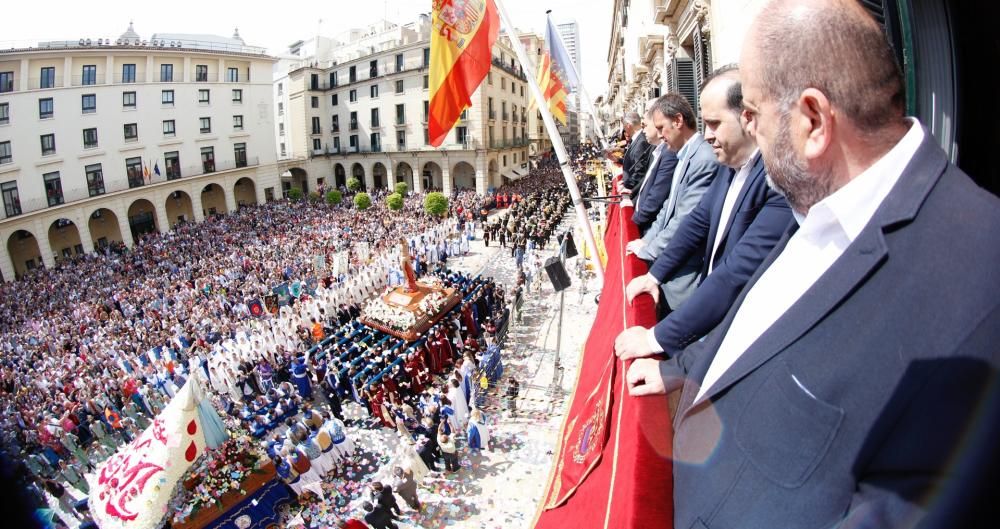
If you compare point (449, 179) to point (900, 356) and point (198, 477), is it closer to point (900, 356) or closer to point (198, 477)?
point (198, 477)

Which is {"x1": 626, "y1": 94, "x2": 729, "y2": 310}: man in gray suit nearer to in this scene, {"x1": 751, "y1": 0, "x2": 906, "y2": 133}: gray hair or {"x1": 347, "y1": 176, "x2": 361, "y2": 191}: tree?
{"x1": 751, "y1": 0, "x2": 906, "y2": 133}: gray hair

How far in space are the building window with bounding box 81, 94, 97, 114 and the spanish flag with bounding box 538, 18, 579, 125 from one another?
35801 millimetres

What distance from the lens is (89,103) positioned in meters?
32.6

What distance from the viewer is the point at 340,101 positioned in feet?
155

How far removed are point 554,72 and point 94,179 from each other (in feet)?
116

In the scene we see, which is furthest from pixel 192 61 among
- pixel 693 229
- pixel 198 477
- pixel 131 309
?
pixel 693 229

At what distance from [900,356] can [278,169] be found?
1892 inches

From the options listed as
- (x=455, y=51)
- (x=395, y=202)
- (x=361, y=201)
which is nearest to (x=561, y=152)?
(x=455, y=51)

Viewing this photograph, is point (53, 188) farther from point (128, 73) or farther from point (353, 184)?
point (353, 184)

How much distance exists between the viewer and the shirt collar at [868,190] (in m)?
1.16

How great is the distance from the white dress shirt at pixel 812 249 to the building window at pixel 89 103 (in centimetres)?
4360

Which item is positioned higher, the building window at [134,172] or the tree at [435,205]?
the building window at [134,172]

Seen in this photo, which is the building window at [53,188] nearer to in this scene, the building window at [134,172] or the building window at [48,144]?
the building window at [48,144]

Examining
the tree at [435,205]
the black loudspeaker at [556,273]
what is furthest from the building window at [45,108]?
the black loudspeaker at [556,273]
